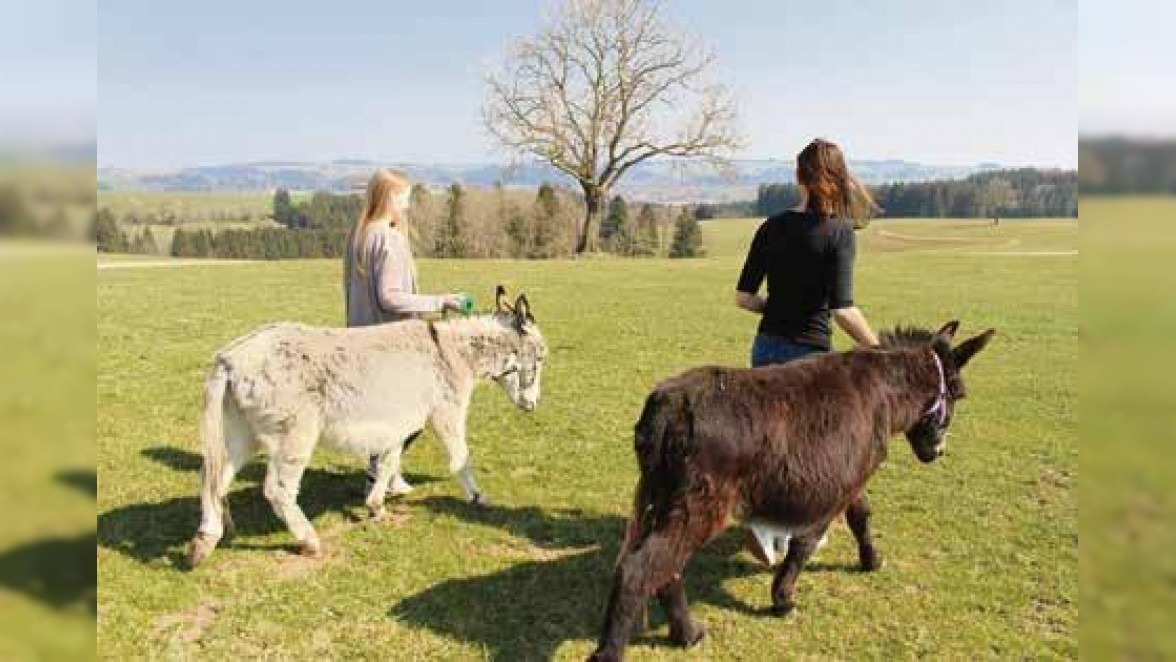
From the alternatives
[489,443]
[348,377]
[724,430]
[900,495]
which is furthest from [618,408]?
[724,430]

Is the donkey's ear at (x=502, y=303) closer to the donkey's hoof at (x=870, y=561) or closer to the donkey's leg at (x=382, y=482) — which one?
the donkey's leg at (x=382, y=482)

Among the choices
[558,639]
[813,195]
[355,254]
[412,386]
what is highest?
[813,195]

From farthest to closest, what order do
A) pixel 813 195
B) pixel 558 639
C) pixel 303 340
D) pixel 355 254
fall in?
1. pixel 355 254
2. pixel 303 340
3. pixel 813 195
4. pixel 558 639

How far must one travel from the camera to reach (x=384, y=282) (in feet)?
19.9

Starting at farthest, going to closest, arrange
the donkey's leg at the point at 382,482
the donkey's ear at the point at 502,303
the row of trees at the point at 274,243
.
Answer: the row of trees at the point at 274,243, the donkey's ear at the point at 502,303, the donkey's leg at the point at 382,482

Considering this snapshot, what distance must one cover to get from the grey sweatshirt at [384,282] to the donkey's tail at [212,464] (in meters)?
1.39

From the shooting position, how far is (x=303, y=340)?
540cm

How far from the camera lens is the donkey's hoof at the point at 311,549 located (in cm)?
554

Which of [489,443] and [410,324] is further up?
[410,324]

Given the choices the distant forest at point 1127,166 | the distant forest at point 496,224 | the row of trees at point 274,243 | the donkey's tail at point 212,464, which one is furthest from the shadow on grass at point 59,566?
the row of trees at point 274,243

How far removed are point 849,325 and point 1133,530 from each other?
12.0 ft

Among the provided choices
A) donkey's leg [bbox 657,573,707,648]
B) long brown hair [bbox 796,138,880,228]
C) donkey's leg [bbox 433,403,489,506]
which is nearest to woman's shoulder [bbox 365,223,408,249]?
donkey's leg [bbox 433,403,489,506]

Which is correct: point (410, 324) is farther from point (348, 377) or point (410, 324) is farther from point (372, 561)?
point (372, 561)

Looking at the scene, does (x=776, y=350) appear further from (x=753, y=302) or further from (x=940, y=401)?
(x=940, y=401)
